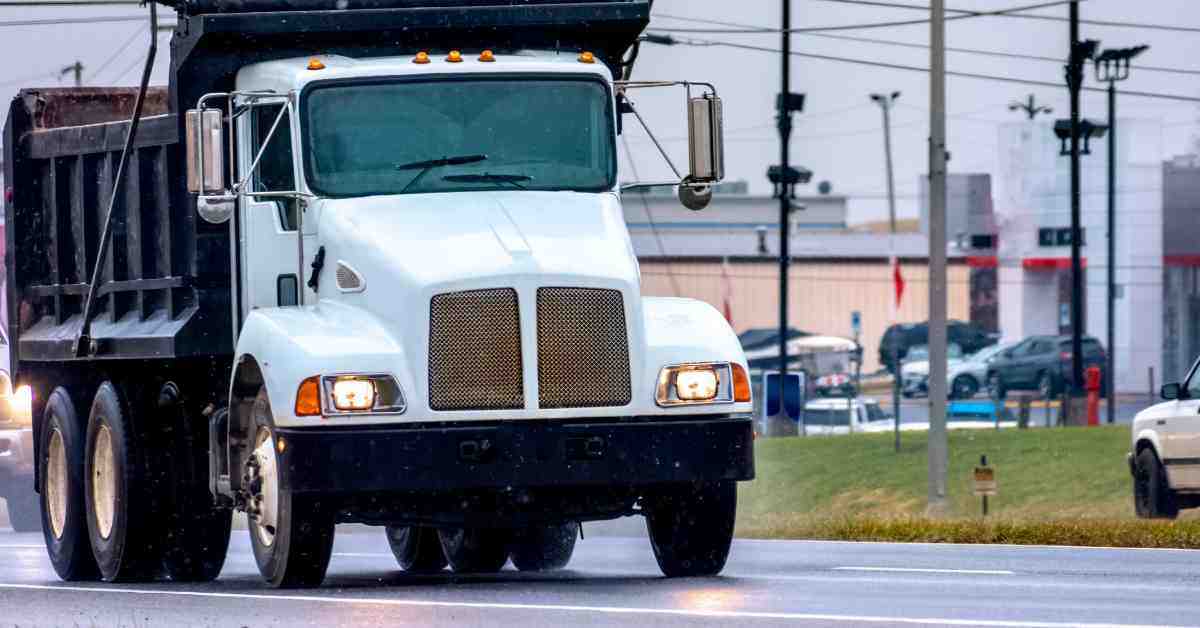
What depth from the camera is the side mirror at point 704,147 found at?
44.1ft

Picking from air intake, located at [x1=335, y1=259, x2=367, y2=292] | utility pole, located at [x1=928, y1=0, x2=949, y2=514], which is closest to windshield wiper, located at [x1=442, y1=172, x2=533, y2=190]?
air intake, located at [x1=335, y1=259, x2=367, y2=292]

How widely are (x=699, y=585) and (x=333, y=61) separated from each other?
3.48 meters

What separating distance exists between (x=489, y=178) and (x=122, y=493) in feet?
11.3

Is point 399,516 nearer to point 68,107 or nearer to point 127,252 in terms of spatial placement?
point 127,252

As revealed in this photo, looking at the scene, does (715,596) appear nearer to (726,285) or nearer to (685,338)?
(685,338)

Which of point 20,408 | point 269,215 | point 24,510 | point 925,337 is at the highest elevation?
point 269,215

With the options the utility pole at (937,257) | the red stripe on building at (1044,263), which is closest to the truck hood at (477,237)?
the utility pole at (937,257)

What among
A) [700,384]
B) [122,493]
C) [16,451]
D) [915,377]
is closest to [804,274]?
[915,377]

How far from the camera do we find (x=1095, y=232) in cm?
8125

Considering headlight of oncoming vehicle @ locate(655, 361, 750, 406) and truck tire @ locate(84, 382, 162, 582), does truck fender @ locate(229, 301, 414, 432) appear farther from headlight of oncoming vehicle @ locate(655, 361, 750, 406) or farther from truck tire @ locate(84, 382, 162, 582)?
truck tire @ locate(84, 382, 162, 582)

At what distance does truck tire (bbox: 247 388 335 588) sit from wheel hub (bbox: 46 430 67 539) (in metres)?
3.35

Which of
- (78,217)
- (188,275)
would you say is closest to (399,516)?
(188,275)

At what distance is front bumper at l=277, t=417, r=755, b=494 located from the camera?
12.1m

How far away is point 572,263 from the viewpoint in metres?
12.4
